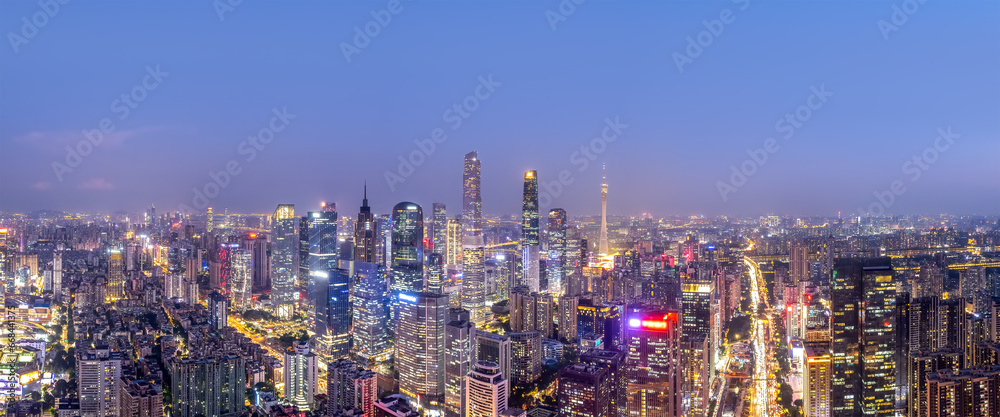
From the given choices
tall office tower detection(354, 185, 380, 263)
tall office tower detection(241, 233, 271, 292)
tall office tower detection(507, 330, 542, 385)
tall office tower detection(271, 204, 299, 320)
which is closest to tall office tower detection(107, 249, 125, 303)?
tall office tower detection(241, 233, 271, 292)

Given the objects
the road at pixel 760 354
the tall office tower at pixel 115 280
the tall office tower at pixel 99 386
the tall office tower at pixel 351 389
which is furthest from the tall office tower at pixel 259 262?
the road at pixel 760 354

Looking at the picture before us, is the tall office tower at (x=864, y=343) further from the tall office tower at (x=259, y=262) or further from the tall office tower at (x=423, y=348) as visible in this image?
the tall office tower at (x=259, y=262)

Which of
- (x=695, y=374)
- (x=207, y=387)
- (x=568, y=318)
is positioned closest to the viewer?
(x=207, y=387)

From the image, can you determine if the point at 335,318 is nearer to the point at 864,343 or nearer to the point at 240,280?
the point at 240,280

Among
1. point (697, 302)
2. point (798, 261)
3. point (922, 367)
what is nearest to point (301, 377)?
point (697, 302)

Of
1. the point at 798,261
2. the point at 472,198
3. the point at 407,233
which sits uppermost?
the point at 472,198

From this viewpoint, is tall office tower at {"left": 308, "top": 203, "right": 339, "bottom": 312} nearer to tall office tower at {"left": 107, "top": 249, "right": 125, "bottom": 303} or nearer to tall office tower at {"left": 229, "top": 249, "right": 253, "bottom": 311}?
tall office tower at {"left": 229, "top": 249, "right": 253, "bottom": 311}

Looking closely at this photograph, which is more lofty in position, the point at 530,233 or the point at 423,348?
the point at 530,233
